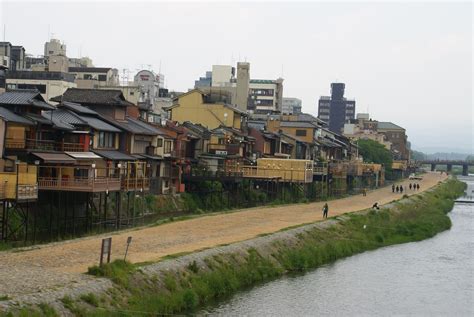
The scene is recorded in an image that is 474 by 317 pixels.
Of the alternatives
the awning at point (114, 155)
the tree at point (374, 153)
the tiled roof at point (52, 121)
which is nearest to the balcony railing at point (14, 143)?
the tiled roof at point (52, 121)

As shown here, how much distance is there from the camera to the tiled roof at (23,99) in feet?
133

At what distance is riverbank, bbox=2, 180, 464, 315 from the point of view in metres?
24.6

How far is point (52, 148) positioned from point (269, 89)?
102m

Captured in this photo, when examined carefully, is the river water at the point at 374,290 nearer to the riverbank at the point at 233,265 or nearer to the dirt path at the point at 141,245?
the riverbank at the point at 233,265

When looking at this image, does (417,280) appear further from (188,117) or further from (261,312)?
(188,117)

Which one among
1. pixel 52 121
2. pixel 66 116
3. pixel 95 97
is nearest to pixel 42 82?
pixel 95 97

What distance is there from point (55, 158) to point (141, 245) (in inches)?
365

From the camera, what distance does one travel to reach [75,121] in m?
45.9

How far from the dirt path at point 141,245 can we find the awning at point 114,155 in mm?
6571

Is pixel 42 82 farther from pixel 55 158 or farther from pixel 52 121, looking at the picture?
pixel 55 158

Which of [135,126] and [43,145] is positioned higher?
[135,126]

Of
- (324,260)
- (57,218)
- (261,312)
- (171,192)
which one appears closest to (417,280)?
(324,260)

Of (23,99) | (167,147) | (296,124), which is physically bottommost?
(167,147)

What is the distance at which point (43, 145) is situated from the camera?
1663 inches
